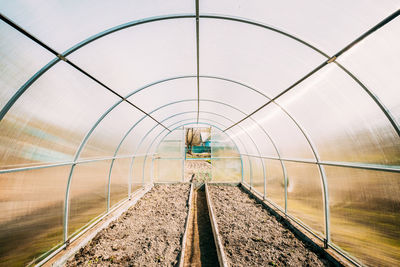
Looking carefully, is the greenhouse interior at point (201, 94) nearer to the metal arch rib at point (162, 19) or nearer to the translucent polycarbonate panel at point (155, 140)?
the metal arch rib at point (162, 19)

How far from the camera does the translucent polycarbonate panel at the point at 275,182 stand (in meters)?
5.42

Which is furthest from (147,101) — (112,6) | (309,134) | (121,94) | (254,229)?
(254,229)

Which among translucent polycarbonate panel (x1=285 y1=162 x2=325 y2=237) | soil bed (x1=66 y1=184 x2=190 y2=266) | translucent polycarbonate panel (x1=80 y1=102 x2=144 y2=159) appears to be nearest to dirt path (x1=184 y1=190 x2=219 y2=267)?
soil bed (x1=66 y1=184 x2=190 y2=266)

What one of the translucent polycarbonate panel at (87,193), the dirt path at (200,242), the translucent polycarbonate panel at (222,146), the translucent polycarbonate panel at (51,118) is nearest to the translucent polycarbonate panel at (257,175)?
the translucent polycarbonate panel at (222,146)

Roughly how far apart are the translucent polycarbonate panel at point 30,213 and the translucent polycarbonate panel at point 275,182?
→ 5.84 meters

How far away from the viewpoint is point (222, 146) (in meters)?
9.72

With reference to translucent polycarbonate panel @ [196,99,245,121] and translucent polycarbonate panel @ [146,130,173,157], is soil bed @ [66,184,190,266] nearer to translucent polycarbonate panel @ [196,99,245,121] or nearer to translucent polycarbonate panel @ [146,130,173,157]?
translucent polycarbonate panel @ [146,130,173,157]

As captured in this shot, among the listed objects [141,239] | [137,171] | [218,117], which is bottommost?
[141,239]

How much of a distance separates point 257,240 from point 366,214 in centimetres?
219

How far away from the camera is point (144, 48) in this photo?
2922 mm

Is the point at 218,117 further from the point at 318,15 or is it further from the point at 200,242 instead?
the point at 318,15

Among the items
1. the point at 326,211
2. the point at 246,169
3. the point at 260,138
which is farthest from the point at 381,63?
the point at 246,169

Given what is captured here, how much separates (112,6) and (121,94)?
2026 millimetres

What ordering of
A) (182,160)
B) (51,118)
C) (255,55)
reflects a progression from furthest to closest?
(182,160)
(255,55)
(51,118)
